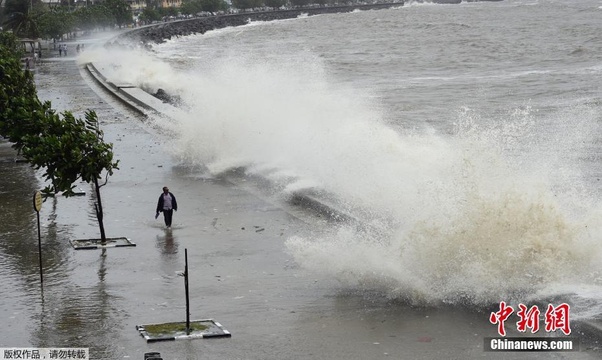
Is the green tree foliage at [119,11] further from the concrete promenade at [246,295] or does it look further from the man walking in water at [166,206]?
the man walking in water at [166,206]

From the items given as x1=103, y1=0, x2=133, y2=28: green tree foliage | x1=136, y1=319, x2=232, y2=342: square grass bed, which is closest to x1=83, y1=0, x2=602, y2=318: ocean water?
x1=136, y1=319, x2=232, y2=342: square grass bed

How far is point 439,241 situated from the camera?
42.9 feet

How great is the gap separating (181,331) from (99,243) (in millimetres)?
5120

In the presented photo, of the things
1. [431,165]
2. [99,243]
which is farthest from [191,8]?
[99,243]

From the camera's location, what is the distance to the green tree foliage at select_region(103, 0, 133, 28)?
125 m

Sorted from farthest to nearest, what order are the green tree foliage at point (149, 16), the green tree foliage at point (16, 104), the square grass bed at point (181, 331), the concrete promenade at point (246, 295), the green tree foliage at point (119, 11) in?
the green tree foliage at point (149, 16) < the green tree foliage at point (119, 11) < the green tree foliage at point (16, 104) < the square grass bed at point (181, 331) < the concrete promenade at point (246, 295)

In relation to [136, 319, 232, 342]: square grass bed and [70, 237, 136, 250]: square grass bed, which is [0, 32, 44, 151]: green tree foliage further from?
[136, 319, 232, 342]: square grass bed

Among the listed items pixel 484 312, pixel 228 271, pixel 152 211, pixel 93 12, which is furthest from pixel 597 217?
pixel 93 12

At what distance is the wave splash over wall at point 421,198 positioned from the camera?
12.6 m

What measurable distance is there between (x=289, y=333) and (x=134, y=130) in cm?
1988

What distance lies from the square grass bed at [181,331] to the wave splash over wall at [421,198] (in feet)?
7.27

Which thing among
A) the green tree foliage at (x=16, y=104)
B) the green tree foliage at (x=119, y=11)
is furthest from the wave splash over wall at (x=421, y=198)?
the green tree foliage at (x=119, y=11)

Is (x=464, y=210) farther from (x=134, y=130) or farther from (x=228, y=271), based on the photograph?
(x=134, y=130)

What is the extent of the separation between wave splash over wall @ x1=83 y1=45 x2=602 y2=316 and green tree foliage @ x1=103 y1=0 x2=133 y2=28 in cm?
9773
